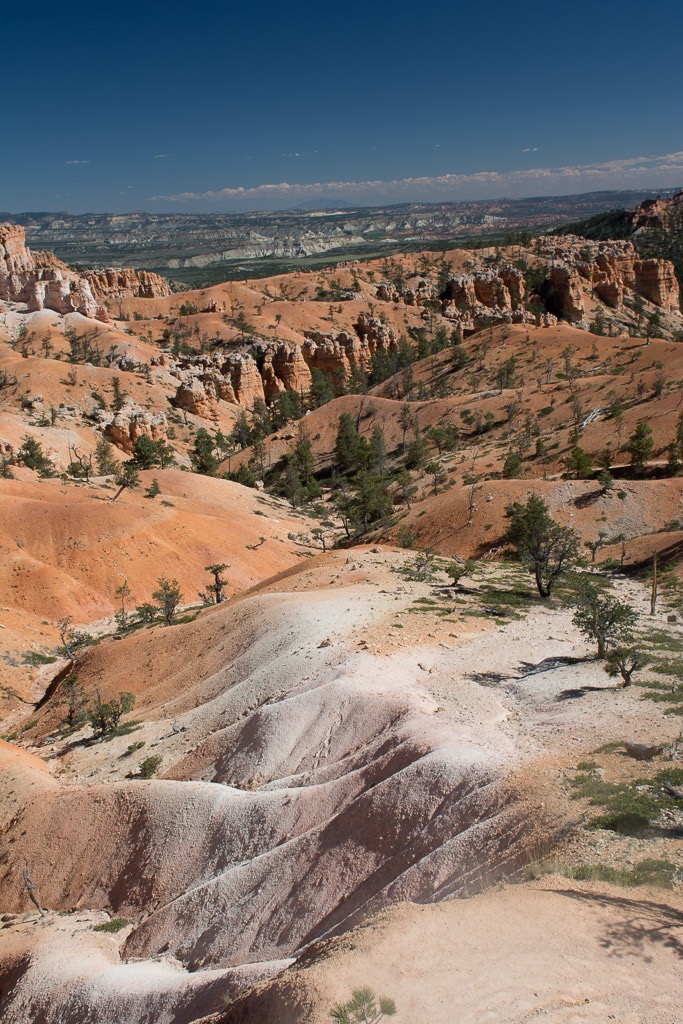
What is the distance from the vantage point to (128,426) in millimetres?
73625

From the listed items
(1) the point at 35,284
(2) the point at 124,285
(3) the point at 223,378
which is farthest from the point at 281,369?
(2) the point at 124,285

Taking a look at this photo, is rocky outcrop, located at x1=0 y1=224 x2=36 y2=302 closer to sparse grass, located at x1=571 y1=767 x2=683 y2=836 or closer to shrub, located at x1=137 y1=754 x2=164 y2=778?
shrub, located at x1=137 y1=754 x2=164 y2=778

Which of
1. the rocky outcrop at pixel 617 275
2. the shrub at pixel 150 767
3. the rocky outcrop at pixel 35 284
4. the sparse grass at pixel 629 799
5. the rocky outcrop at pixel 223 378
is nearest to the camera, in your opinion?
the sparse grass at pixel 629 799

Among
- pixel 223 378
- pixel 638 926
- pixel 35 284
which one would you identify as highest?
pixel 35 284

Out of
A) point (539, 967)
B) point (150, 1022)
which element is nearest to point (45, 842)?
point (150, 1022)

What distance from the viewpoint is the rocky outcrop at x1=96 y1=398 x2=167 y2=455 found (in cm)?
7306

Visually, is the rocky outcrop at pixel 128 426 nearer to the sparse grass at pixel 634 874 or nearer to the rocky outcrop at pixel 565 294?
the sparse grass at pixel 634 874

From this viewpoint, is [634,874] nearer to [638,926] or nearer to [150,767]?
[638,926]

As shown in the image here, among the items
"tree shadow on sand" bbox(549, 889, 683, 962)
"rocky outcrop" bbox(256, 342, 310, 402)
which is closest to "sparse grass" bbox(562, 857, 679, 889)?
"tree shadow on sand" bbox(549, 889, 683, 962)

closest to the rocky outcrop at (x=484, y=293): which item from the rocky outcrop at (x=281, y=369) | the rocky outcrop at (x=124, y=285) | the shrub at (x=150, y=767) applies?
the rocky outcrop at (x=281, y=369)

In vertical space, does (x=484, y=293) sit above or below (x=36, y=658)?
above

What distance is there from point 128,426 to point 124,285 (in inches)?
3606

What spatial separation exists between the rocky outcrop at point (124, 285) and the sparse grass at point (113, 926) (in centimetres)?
14501

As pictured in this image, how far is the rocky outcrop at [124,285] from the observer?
146 metres
